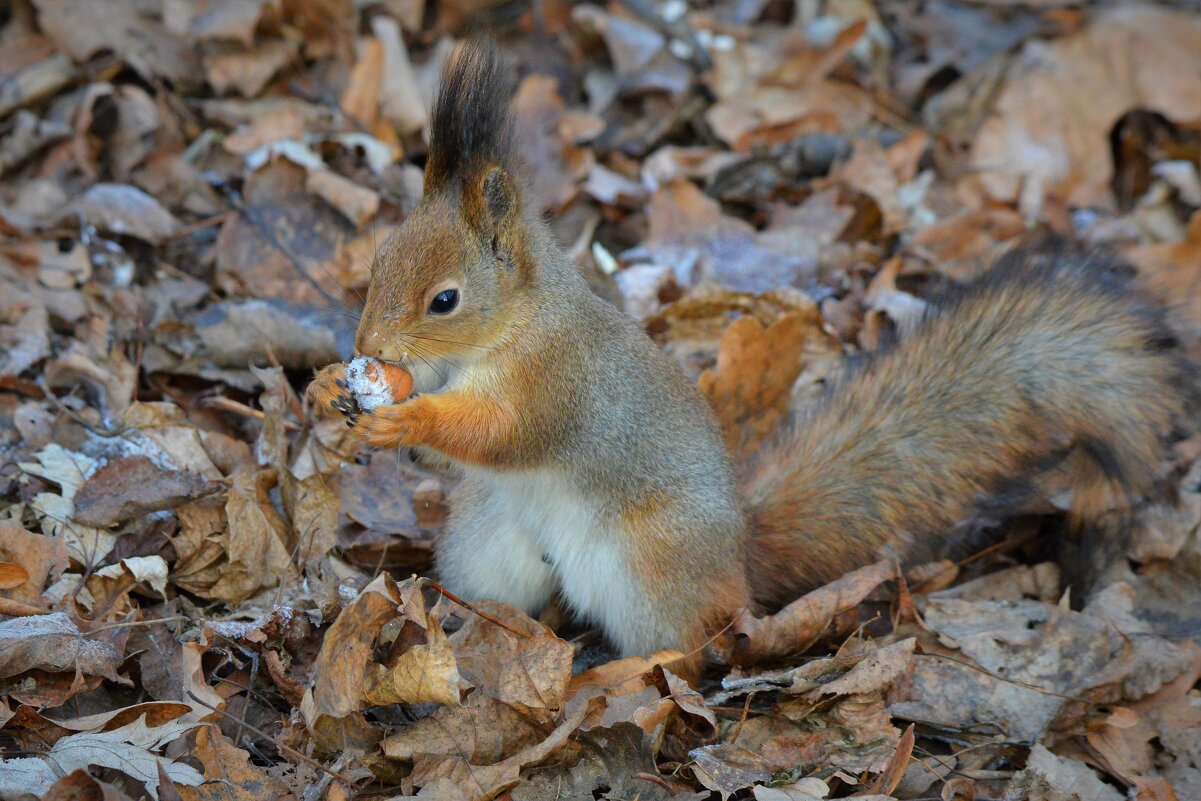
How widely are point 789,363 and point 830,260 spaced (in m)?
0.77

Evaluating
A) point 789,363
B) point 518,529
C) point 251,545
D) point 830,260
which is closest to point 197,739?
point 251,545

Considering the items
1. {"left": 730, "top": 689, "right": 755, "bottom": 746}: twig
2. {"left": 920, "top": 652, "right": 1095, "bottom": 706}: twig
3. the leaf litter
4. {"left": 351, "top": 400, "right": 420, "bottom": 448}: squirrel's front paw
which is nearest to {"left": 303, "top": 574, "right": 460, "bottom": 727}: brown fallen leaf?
the leaf litter

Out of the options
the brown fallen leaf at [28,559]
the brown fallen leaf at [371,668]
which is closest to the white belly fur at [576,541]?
the brown fallen leaf at [371,668]

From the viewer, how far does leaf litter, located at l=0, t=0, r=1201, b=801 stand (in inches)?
94.9

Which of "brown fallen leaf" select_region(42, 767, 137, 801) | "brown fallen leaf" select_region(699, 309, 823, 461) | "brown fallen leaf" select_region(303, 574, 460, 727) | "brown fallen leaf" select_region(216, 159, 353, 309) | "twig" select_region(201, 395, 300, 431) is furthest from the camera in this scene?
"brown fallen leaf" select_region(216, 159, 353, 309)

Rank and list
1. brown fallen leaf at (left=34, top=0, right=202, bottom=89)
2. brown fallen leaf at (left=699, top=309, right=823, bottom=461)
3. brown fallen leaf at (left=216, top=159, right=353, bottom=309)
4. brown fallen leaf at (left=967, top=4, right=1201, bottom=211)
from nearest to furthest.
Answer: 1. brown fallen leaf at (left=699, top=309, right=823, bottom=461)
2. brown fallen leaf at (left=216, top=159, right=353, bottom=309)
3. brown fallen leaf at (left=34, top=0, right=202, bottom=89)
4. brown fallen leaf at (left=967, top=4, right=1201, bottom=211)

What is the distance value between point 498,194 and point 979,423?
132 cm

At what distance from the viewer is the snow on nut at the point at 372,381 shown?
8.18 ft

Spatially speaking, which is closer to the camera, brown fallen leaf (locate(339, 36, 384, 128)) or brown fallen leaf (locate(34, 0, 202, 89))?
brown fallen leaf (locate(34, 0, 202, 89))

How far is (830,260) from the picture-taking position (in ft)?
13.6

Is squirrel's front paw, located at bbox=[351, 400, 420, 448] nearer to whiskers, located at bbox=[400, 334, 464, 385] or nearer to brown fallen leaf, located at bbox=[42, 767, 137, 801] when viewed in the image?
whiskers, located at bbox=[400, 334, 464, 385]

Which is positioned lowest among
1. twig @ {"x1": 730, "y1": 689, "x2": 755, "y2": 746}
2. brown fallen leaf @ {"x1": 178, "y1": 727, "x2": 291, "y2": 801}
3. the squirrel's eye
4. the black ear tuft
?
twig @ {"x1": 730, "y1": 689, "x2": 755, "y2": 746}

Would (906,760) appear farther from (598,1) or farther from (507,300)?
(598,1)

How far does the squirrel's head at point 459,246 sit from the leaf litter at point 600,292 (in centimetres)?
45
